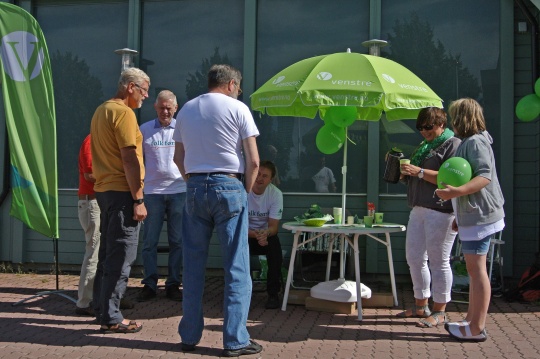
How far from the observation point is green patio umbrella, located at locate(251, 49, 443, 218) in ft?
17.0

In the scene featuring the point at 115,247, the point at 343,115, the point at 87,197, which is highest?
the point at 343,115

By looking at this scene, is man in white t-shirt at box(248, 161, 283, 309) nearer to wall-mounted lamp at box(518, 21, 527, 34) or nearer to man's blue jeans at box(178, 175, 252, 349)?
man's blue jeans at box(178, 175, 252, 349)

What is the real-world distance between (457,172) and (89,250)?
124 inches

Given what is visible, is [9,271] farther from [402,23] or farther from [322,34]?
[402,23]

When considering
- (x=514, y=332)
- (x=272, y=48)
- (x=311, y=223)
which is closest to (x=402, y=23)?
(x=272, y=48)

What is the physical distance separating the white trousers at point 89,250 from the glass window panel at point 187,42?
239 cm

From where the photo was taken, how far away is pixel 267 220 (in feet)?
20.3

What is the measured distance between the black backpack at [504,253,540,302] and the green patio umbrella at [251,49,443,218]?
194cm

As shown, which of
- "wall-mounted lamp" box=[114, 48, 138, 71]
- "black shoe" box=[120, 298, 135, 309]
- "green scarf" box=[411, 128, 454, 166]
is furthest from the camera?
"wall-mounted lamp" box=[114, 48, 138, 71]

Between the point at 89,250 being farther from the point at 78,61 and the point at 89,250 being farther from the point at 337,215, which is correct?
the point at 78,61

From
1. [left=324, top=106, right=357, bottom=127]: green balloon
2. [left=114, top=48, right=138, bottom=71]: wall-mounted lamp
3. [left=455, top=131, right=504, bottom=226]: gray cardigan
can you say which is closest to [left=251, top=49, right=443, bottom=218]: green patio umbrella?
[left=324, top=106, right=357, bottom=127]: green balloon

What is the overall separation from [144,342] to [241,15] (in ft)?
14.6

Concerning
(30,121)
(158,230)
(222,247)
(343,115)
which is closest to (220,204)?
(222,247)

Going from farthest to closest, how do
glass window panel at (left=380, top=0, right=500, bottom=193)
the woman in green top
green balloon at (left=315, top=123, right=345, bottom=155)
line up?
glass window panel at (left=380, top=0, right=500, bottom=193), green balloon at (left=315, top=123, right=345, bottom=155), the woman in green top
